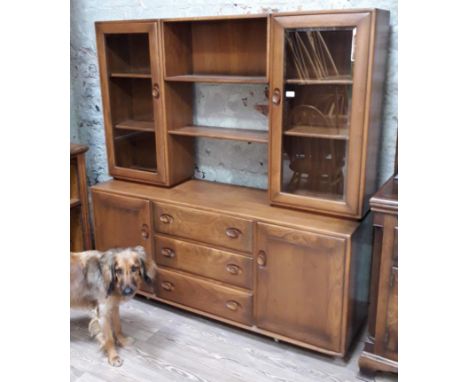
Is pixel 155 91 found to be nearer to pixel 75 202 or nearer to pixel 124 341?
pixel 75 202

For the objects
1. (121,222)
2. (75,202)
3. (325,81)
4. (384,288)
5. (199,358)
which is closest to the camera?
(384,288)

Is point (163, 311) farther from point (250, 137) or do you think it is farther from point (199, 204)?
point (250, 137)

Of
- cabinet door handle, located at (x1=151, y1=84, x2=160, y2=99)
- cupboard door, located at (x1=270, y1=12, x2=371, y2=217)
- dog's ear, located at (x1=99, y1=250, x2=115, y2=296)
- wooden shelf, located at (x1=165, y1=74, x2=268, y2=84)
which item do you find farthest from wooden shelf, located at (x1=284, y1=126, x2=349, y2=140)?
dog's ear, located at (x1=99, y1=250, x2=115, y2=296)

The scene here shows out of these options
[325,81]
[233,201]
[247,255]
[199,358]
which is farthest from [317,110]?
[199,358]

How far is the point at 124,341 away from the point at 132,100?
1.28m

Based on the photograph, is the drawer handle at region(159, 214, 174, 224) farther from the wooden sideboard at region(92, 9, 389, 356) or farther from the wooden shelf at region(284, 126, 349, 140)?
the wooden shelf at region(284, 126, 349, 140)

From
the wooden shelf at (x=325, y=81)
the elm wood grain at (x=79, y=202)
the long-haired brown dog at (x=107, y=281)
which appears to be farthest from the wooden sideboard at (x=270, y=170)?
the long-haired brown dog at (x=107, y=281)

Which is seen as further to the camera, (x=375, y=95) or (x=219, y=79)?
(x=219, y=79)

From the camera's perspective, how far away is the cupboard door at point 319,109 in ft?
5.82

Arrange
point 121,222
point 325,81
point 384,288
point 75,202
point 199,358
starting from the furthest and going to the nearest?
point 75,202 → point 121,222 → point 199,358 → point 325,81 → point 384,288

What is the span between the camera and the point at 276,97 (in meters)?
1.93

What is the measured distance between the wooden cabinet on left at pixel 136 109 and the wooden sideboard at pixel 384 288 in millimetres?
1153
